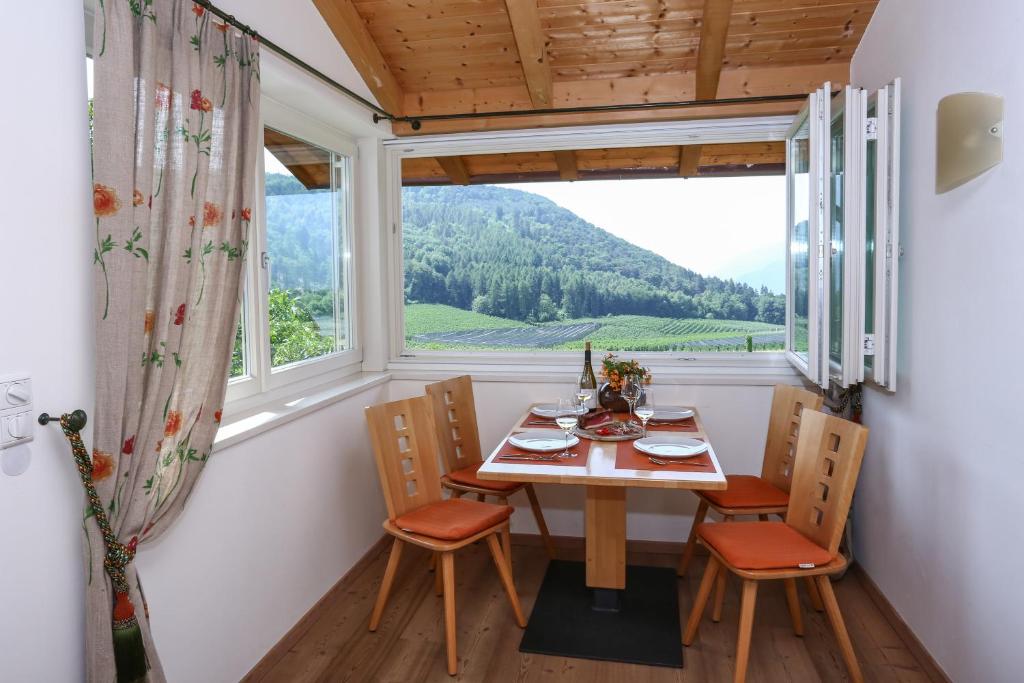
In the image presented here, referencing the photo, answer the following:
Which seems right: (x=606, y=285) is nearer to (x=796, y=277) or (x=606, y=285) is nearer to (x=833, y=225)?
(x=796, y=277)

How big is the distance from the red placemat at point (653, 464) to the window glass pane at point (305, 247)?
4.68 ft

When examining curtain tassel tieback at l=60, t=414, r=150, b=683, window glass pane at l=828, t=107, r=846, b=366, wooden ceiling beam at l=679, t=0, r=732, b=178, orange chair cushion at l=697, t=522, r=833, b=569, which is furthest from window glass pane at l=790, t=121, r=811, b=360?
curtain tassel tieback at l=60, t=414, r=150, b=683

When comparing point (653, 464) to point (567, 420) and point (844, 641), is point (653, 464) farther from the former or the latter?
point (844, 641)

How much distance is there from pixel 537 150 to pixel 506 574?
211cm

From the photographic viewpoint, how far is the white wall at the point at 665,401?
11.0ft

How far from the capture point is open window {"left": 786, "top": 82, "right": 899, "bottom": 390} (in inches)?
96.9

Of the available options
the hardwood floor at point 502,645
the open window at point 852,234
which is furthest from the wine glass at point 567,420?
the open window at point 852,234

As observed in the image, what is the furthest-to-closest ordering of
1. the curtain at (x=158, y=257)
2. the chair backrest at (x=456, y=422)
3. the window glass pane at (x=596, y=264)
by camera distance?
1. the window glass pane at (x=596, y=264)
2. the chair backrest at (x=456, y=422)
3. the curtain at (x=158, y=257)

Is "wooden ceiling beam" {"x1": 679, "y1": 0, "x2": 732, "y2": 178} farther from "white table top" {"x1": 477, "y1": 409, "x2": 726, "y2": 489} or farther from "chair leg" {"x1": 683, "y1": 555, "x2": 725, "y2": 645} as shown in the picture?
"chair leg" {"x1": 683, "y1": 555, "x2": 725, "y2": 645}

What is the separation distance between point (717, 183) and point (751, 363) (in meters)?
0.93

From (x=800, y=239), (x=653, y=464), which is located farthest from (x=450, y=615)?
(x=800, y=239)

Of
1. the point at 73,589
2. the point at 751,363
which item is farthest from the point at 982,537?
the point at 73,589

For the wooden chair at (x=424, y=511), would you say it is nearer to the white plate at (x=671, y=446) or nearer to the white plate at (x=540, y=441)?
the white plate at (x=540, y=441)

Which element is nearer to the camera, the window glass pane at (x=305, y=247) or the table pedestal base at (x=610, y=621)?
the table pedestal base at (x=610, y=621)
